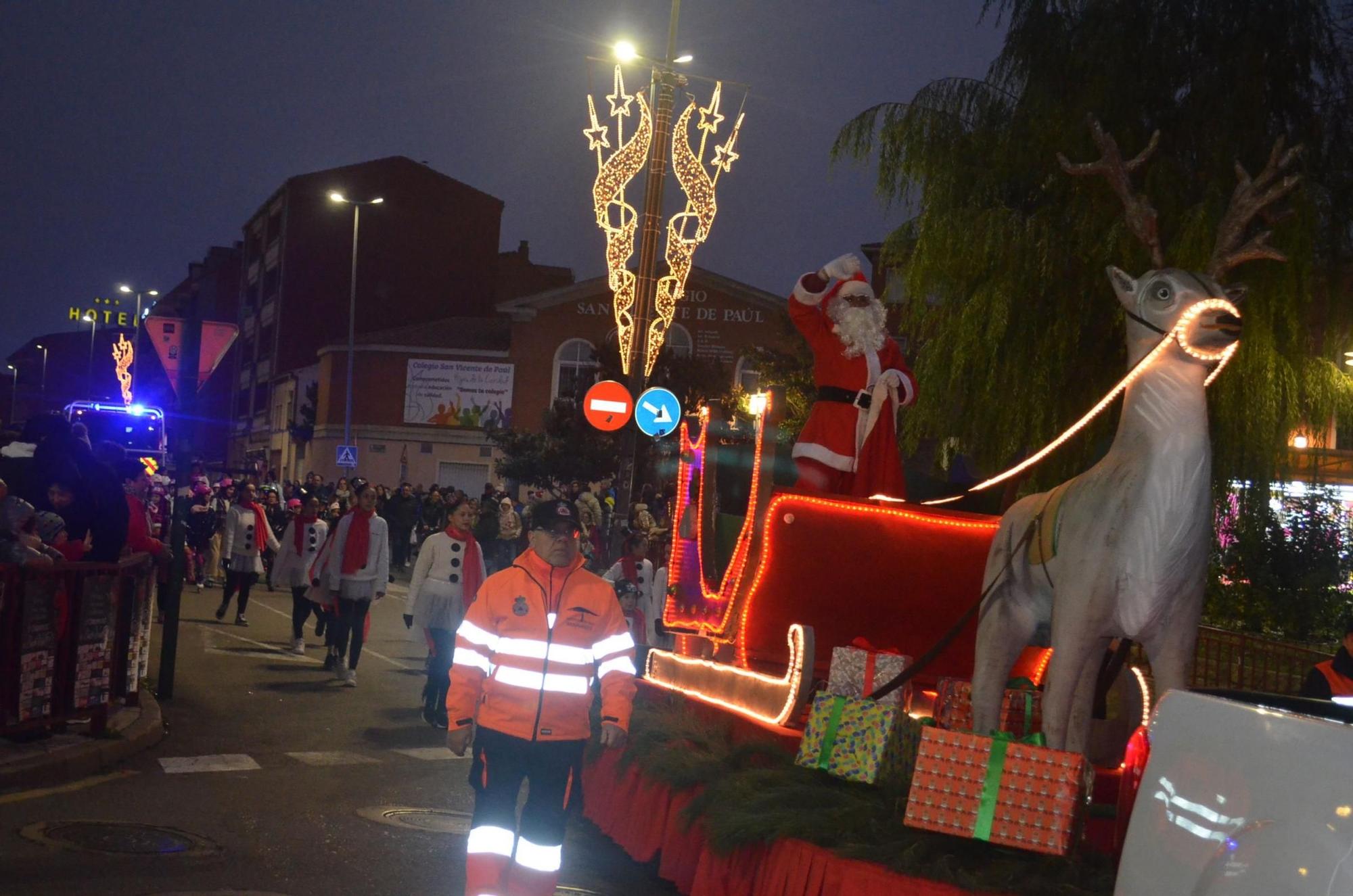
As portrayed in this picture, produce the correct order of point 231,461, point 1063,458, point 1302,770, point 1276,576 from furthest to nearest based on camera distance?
point 231,461 < point 1276,576 < point 1063,458 < point 1302,770

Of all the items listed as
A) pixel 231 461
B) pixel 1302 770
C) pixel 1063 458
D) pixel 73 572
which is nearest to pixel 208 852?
pixel 73 572

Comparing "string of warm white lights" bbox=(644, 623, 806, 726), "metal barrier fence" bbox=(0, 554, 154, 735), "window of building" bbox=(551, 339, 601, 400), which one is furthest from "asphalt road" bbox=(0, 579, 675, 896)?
"window of building" bbox=(551, 339, 601, 400)

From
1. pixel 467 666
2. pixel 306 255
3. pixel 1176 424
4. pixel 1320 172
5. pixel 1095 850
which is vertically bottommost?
pixel 1095 850

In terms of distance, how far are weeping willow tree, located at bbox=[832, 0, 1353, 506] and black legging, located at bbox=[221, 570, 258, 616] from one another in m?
10.4

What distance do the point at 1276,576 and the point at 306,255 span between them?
2271 inches

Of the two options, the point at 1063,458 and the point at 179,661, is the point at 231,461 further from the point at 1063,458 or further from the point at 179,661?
the point at 1063,458

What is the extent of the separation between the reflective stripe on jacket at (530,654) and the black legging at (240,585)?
1545cm

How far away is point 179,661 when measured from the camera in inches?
646

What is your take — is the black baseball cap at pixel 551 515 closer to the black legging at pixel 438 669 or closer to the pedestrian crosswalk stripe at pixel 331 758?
the pedestrian crosswalk stripe at pixel 331 758

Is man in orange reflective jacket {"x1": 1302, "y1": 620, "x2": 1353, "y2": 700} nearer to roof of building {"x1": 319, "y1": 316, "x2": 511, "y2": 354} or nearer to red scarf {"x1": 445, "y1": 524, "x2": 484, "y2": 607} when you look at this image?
red scarf {"x1": 445, "y1": 524, "x2": 484, "y2": 607}

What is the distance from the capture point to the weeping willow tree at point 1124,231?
13.3 metres

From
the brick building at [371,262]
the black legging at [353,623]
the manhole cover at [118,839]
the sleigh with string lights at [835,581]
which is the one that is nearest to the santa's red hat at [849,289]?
the sleigh with string lights at [835,581]

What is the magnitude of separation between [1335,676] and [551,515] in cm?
479

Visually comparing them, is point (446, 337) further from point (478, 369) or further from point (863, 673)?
point (863, 673)
